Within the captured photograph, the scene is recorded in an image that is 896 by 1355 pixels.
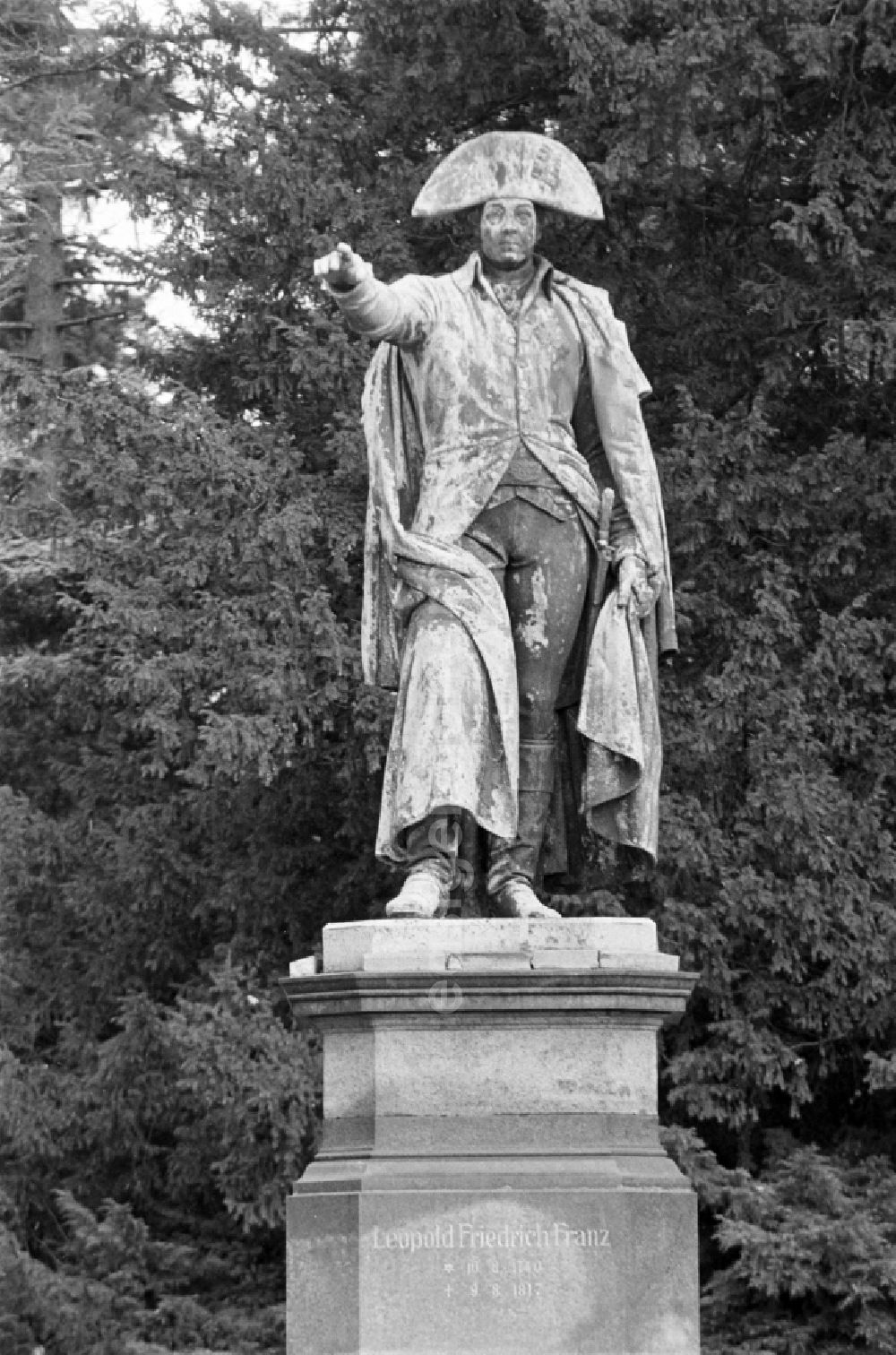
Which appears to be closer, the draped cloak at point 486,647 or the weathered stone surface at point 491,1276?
the weathered stone surface at point 491,1276

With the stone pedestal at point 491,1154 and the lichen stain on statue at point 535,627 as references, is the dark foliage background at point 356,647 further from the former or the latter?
the stone pedestal at point 491,1154

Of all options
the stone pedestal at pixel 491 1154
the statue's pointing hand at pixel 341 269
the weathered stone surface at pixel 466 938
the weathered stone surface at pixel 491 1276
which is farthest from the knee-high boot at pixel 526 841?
the statue's pointing hand at pixel 341 269

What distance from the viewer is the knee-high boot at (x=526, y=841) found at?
8812 mm

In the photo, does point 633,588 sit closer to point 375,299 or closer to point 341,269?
point 375,299

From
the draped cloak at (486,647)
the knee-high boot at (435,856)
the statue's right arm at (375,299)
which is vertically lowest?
the knee-high boot at (435,856)

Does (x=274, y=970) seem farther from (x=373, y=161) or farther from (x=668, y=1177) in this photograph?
(x=668, y=1177)

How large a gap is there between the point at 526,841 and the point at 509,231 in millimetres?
1812

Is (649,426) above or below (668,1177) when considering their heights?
above

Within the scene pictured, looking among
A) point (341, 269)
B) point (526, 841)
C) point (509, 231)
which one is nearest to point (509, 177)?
point (509, 231)

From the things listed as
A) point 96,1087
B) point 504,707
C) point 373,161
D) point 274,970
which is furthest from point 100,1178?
point 504,707

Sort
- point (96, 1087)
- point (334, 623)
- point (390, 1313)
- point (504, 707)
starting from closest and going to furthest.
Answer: point (390, 1313), point (504, 707), point (334, 623), point (96, 1087)

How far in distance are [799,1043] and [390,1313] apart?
8105mm

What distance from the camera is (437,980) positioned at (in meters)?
8.30

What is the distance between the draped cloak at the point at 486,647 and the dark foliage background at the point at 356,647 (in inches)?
241
